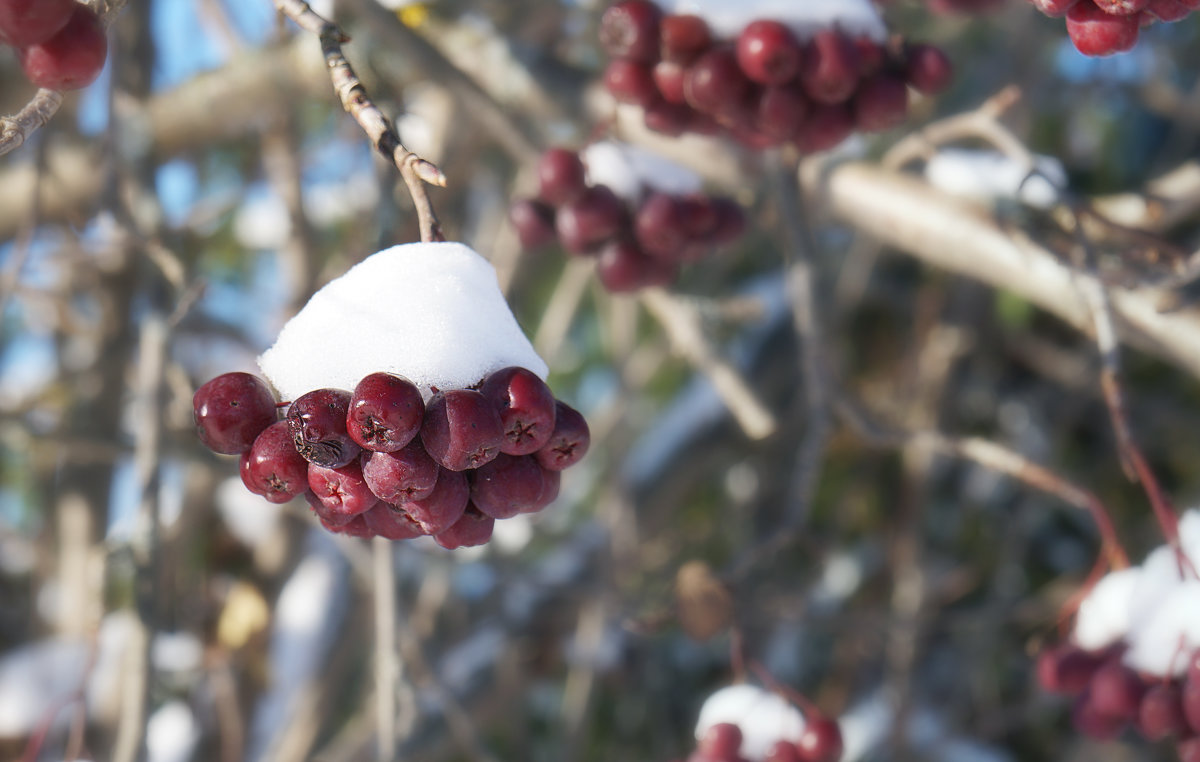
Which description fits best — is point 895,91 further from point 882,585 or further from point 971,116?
point 882,585

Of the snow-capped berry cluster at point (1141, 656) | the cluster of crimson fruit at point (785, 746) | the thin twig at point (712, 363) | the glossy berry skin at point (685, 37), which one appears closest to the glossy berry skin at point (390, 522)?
the cluster of crimson fruit at point (785, 746)

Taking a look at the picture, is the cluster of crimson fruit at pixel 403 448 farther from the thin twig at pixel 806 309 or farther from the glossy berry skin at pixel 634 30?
the thin twig at pixel 806 309

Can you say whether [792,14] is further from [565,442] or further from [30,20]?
[30,20]

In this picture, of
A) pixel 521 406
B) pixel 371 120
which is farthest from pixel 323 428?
pixel 371 120

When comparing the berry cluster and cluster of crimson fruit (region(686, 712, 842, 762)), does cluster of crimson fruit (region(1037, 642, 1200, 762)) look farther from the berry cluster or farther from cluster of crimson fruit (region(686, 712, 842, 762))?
the berry cluster

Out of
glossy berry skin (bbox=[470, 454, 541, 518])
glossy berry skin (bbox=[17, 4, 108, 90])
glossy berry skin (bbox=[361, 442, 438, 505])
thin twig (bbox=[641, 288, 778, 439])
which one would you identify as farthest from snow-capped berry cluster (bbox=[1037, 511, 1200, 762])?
glossy berry skin (bbox=[17, 4, 108, 90])
